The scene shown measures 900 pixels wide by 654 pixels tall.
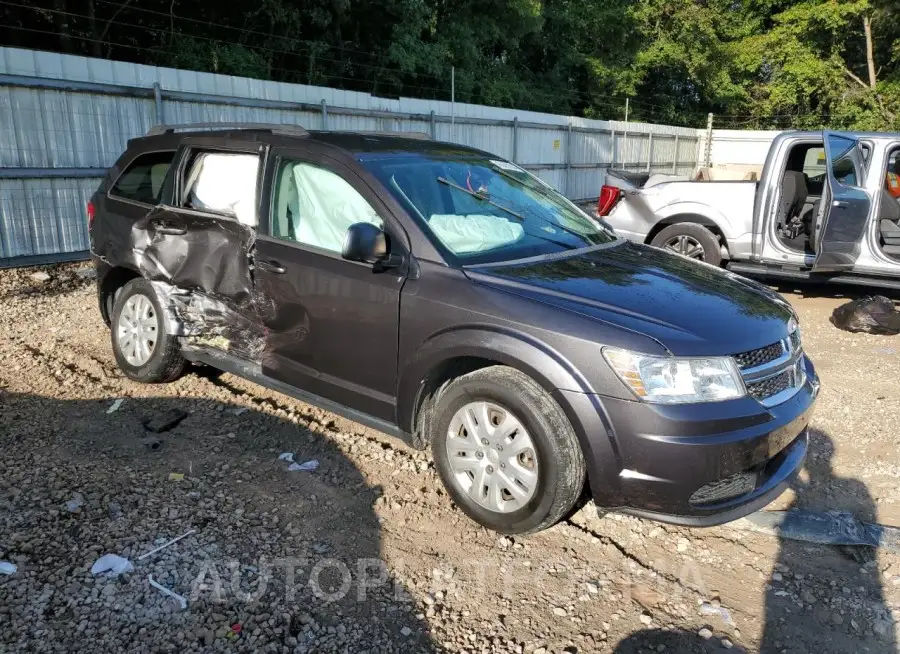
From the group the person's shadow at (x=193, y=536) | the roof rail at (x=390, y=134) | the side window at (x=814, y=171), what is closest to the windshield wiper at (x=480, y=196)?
the roof rail at (x=390, y=134)

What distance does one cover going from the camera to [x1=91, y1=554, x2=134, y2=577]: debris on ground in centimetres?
301

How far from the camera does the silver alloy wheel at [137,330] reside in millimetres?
4949

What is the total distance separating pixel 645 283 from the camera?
3.57 m

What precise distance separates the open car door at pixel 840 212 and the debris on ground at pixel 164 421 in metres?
6.23

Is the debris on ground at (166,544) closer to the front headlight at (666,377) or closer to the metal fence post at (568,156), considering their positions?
the front headlight at (666,377)

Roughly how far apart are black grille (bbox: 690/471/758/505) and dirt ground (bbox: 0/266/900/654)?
398mm

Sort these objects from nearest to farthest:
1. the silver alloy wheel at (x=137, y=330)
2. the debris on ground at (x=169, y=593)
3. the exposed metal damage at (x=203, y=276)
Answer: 1. the debris on ground at (x=169, y=593)
2. the exposed metal damage at (x=203, y=276)
3. the silver alloy wheel at (x=137, y=330)

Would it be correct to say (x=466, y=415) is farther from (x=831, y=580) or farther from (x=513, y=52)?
(x=513, y=52)

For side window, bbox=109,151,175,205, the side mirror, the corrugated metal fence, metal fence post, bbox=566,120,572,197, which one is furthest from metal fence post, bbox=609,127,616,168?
the side mirror

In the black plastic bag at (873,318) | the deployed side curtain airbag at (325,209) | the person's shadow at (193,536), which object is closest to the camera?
the person's shadow at (193,536)

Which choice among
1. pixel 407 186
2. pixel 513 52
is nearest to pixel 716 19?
pixel 513 52

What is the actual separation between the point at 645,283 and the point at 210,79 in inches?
317

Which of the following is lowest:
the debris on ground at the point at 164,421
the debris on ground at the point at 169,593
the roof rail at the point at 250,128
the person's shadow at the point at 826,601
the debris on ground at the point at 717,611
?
the person's shadow at the point at 826,601

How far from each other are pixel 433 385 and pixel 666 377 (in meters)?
1.14
